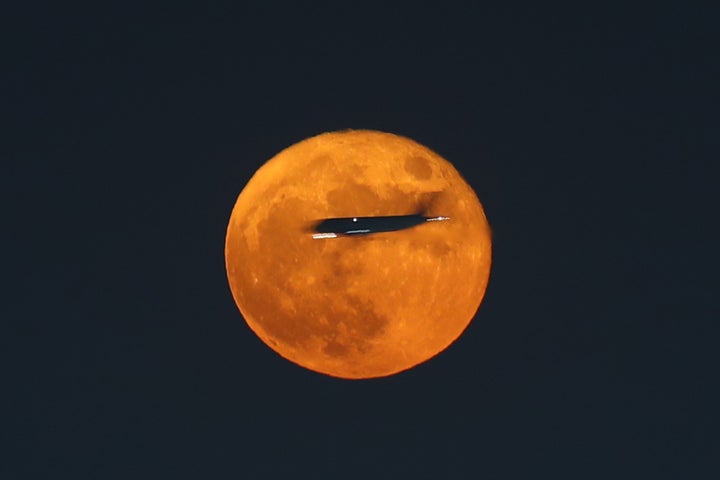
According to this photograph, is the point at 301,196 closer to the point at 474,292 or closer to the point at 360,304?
the point at 360,304

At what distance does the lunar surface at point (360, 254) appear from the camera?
579cm

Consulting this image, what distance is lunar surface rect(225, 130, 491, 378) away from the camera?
5785 millimetres

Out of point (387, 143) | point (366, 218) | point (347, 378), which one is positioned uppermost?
point (387, 143)

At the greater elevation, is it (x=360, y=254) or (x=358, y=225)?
(x=358, y=225)

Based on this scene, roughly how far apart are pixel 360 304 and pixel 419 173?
29.9 inches

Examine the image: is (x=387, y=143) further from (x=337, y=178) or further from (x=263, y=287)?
(x=263, y=287)

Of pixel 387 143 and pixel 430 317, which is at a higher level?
pixel 387 143

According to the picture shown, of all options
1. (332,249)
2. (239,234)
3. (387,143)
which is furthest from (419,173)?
(239,234)

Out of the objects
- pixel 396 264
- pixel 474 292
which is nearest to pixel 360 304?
pixel 396 264

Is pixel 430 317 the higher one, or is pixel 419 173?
pixel 419 173

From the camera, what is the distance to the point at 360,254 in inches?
227

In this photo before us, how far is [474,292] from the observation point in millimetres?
5965

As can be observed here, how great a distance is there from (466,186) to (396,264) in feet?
1.94

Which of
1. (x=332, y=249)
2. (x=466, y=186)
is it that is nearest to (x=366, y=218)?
(x=332, y=249)
